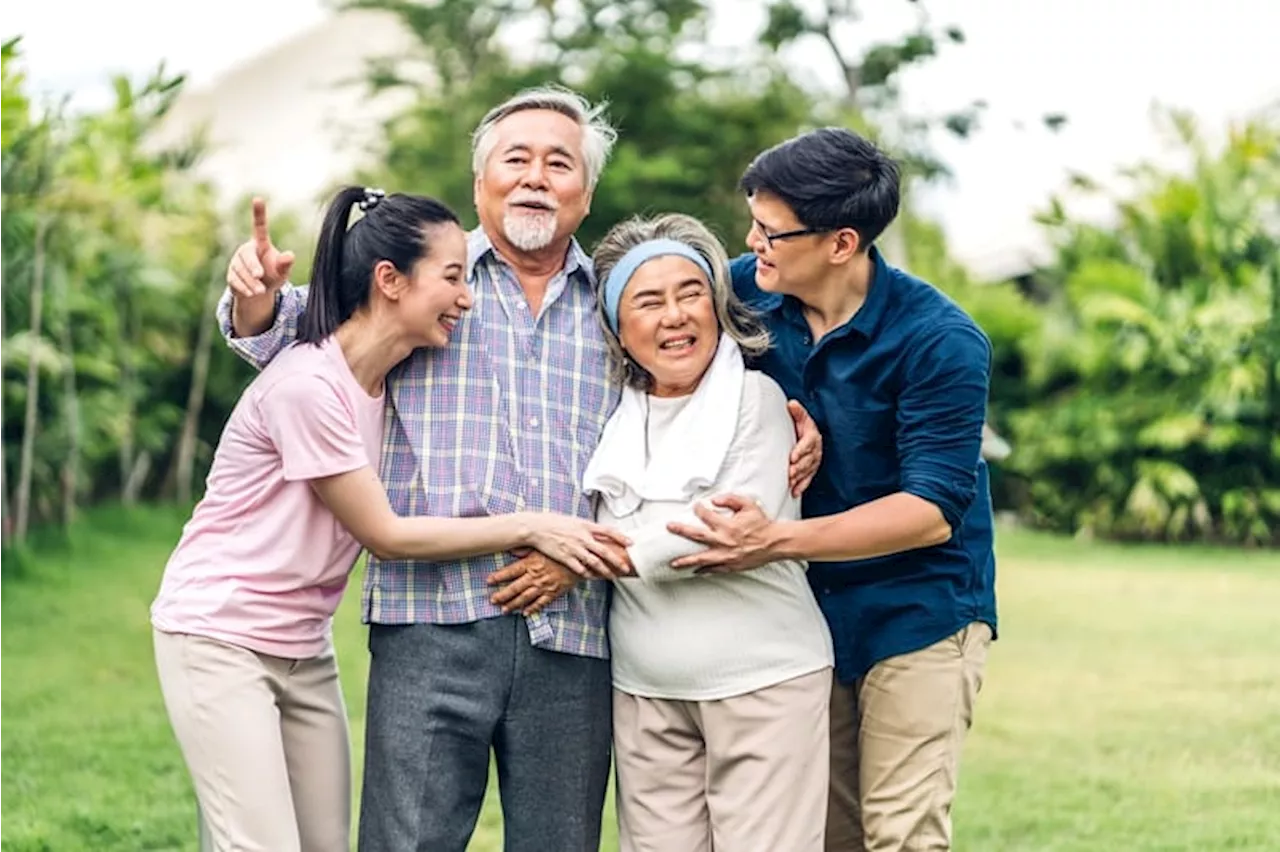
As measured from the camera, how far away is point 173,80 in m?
5.49

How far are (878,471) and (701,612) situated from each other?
45 centimetres

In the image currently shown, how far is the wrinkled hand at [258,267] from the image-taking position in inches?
134

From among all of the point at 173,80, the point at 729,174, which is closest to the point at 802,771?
the point at 173,80

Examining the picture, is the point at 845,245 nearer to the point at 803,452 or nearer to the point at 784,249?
the point at 784,249

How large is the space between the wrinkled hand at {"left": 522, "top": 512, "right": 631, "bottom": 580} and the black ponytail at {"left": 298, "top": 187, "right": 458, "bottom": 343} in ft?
1.79

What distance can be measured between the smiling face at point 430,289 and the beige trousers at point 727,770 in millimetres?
831

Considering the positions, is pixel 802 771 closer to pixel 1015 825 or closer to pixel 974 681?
pixel 974 681

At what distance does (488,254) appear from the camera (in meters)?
3.63

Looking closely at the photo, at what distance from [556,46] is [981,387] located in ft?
71.9

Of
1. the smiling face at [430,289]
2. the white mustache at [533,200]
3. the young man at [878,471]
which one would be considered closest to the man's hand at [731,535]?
the young man at [878,471]

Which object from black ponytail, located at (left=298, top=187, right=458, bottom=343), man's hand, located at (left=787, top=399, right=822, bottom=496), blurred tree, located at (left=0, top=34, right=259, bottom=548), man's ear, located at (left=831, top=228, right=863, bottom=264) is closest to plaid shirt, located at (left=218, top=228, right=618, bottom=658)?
black ponytail, located at (left=298, top=187, right=458, bottom=343)

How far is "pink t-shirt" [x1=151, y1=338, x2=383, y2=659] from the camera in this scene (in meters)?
3.28

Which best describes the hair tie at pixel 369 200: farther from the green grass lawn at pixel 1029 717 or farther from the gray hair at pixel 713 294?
the green grass lawn at pixel 1029 717

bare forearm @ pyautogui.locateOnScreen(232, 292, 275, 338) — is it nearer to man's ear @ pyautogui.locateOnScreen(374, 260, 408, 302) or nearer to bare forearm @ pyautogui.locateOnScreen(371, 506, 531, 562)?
man's ear @ pyautogui.locateOnScreen(374, 260, 408, 302)
